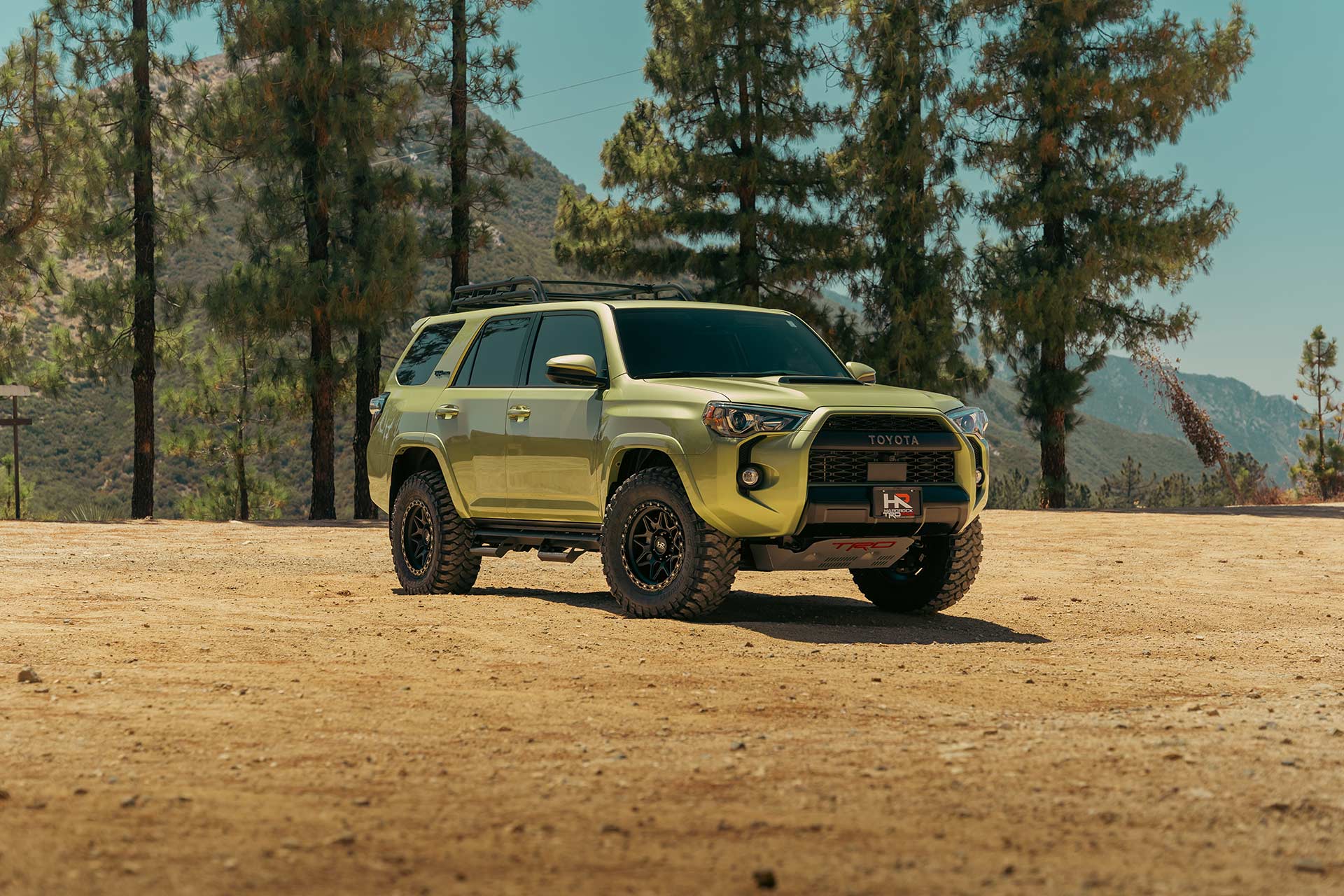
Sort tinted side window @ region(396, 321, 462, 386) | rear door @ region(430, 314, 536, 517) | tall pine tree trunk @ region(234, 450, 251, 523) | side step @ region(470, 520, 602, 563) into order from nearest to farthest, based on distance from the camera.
A: side step @ region(470, 520, 602, 563) → rear door @ region(430, 314, 536, 517) → tinted side window @ region(396, 321, 462, 386) → tall pine tree trunk @ region(234, 450, 251, 523)

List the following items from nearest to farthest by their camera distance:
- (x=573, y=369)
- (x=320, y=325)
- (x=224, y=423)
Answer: (x=573, y=369) → (x=320, y=325) → (x=224, y=423)

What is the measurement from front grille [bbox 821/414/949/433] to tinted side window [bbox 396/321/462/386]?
13.1ft

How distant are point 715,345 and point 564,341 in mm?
1153

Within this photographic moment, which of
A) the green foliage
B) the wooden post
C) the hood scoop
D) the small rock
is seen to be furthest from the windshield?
the green foliage

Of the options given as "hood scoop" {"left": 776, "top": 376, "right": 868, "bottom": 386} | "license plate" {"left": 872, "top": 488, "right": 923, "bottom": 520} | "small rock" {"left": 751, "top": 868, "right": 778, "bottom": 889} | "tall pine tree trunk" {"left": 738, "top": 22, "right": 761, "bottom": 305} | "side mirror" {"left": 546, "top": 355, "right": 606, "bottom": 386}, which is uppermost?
"tall pine tree trunk" {"left": 738, "top": 22, "right": 761, "bottom": 305}

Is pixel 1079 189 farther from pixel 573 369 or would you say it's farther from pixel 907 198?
pixel 573 369

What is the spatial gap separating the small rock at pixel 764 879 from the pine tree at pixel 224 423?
3286cm

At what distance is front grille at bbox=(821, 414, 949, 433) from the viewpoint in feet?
28.7

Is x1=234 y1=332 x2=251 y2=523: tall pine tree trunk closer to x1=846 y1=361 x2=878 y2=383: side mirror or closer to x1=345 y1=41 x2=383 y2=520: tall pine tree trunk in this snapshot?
x1=345 y1=41 x2=383 y2=520: tall pine tree trunk

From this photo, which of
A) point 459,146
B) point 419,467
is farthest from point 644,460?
point 459,146

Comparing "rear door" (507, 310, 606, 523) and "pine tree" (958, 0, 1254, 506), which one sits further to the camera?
"pine tree" (958, 0, 1254, 506)

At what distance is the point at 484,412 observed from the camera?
35.1 feet

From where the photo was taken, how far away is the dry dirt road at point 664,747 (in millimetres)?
3848

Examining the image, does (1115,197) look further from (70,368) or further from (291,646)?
(291,646)
